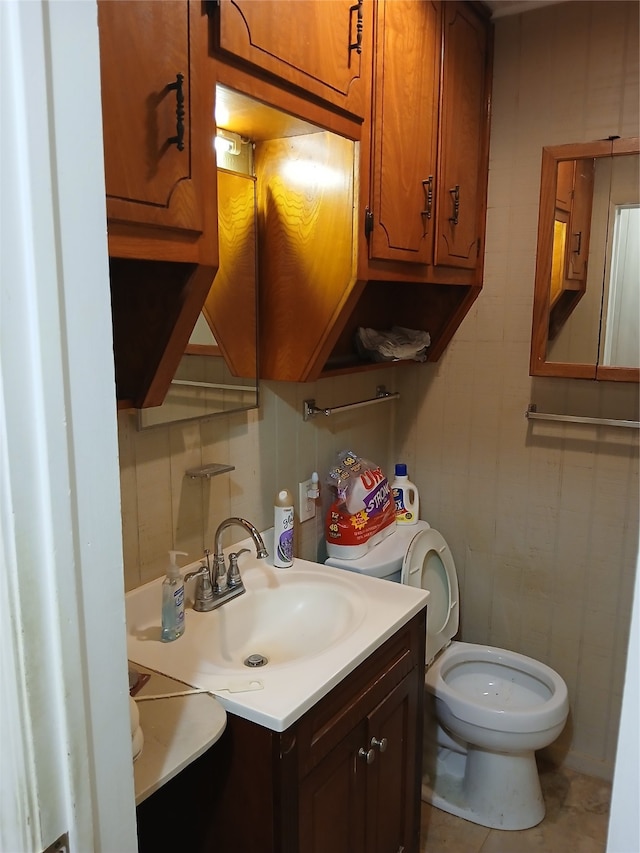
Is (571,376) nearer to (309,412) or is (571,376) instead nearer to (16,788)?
(309,412)

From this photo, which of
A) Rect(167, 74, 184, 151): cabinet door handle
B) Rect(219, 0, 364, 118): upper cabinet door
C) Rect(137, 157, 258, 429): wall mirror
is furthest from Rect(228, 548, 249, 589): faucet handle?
Rect(219, 0, 364, 118): upper cabinet door

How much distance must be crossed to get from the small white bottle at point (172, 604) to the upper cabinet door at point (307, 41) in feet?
3.33

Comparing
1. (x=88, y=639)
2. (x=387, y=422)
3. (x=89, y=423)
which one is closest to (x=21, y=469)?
(x=89, y=423)

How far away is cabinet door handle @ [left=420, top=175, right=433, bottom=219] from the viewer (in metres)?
1.85

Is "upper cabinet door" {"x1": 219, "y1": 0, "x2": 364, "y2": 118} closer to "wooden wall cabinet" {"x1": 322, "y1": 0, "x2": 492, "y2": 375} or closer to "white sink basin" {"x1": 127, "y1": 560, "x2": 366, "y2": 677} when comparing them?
"wooden wall cabinet" {"x1": 322, "y1": 0, "x2": 492, "y2": 375}

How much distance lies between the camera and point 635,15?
194 cm

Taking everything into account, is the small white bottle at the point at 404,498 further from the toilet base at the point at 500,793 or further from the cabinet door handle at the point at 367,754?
the cabinet door handle at the point at 367,754

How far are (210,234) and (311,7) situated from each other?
57cm

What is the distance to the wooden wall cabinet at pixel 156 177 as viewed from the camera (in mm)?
978

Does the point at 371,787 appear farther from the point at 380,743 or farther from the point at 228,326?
the point at 228,326

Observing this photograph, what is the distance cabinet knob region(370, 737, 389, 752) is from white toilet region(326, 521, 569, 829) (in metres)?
0.52

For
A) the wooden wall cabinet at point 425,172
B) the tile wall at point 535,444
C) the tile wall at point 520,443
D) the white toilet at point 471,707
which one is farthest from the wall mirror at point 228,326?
the tile wall at point 535,444

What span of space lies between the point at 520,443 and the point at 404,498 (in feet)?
1.47

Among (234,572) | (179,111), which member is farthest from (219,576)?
(179,111)
